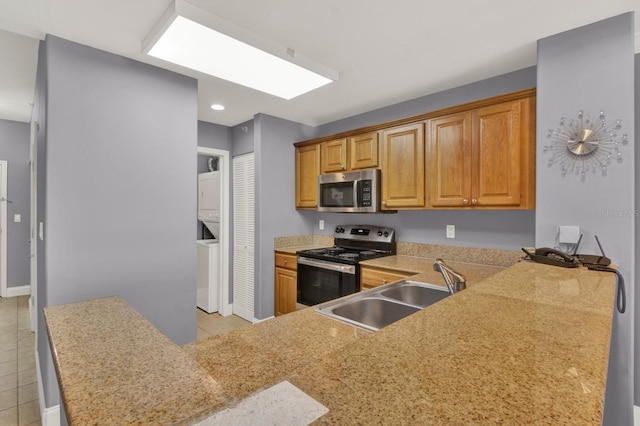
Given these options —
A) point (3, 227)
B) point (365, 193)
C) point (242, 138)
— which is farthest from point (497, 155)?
point (3, 227)

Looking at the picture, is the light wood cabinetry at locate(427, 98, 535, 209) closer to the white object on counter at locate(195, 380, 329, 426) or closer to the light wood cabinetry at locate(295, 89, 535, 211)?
the light wood cabinetry at locate(295, 89, 535, 211)

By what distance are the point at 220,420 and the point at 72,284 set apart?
6.92 ft

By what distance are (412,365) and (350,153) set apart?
9.43 ft

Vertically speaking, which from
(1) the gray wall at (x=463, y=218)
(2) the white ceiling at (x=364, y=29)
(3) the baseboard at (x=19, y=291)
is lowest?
(3) the baseboard at (x=19, y=291)

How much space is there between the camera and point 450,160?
258cm

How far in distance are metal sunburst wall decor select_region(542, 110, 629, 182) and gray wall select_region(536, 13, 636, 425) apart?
0.03m

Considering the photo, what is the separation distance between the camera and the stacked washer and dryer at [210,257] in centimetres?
408

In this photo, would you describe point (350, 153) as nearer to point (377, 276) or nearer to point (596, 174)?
point (377, 276)

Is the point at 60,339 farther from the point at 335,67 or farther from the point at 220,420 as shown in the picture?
the point at 335,67

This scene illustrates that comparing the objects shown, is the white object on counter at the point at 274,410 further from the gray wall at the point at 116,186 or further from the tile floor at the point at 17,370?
the tile floor at the point at 17,370

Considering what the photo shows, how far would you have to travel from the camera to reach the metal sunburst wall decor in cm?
176

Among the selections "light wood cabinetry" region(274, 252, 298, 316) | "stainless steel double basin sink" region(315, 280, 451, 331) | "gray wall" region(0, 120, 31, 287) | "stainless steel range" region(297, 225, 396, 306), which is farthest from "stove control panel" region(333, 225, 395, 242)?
"gray wall" region(0, 120, 31, 287)

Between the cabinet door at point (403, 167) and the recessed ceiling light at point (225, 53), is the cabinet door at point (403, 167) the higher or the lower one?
the lower one

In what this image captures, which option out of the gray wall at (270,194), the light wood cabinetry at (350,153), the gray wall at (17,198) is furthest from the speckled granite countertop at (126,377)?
the gray wall at (17,198)
